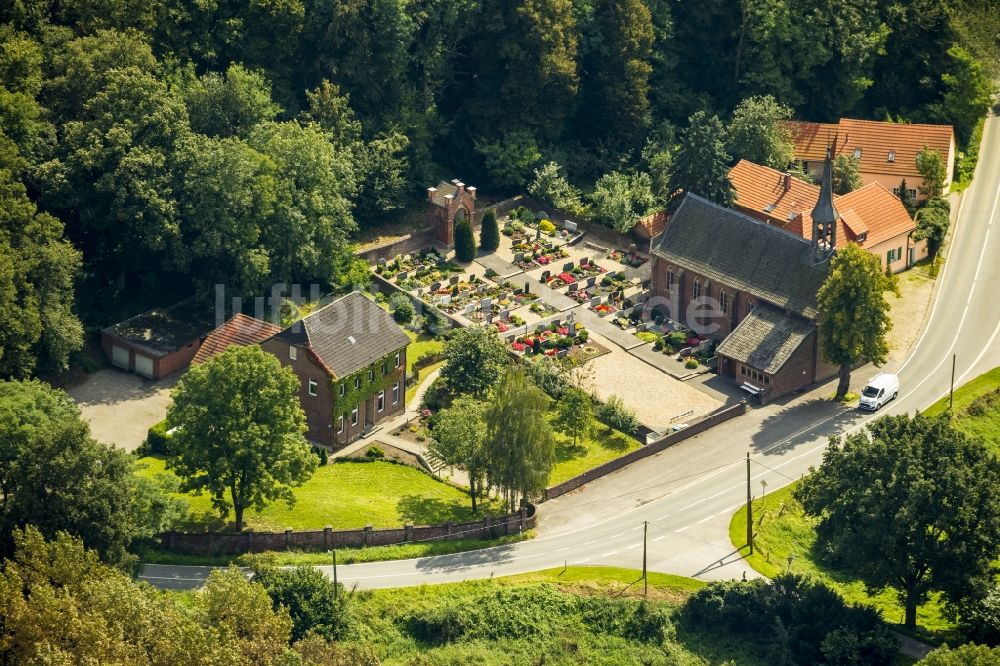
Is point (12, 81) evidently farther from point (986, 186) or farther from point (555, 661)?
point (986, 186)

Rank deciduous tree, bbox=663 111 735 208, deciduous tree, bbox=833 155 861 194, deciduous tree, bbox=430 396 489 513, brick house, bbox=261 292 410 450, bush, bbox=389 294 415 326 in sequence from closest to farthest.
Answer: deciduous tree, bbox=430 396 489 513
brick house, bbox=261 292 410 450
bush, bbox=389 294 415 326
deciduous tree, bbox=663 111 735 208
deciduous tree, bbox=833 155 861 194

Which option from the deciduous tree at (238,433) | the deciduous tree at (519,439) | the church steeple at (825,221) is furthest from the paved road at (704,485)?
the church steeple at (825,221)

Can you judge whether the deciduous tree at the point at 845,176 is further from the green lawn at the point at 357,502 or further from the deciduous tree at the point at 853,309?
the green lawn at the point at 357,502

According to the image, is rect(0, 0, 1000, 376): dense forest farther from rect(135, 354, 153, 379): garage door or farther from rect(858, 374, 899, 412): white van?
rect(858, 374, 899, 412): white van

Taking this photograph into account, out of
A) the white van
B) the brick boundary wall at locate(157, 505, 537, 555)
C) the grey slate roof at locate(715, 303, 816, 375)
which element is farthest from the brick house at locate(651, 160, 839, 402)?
the brick boundary wall at locate(157, 505, 537, 555)

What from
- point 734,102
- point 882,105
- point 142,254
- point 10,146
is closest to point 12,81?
point 10,146

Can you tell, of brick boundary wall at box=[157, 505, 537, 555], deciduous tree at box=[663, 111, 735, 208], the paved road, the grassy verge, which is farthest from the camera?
deciduous tree at box=[663, 111, 735, 208]

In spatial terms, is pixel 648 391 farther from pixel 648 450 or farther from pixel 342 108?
pixel 342 108
